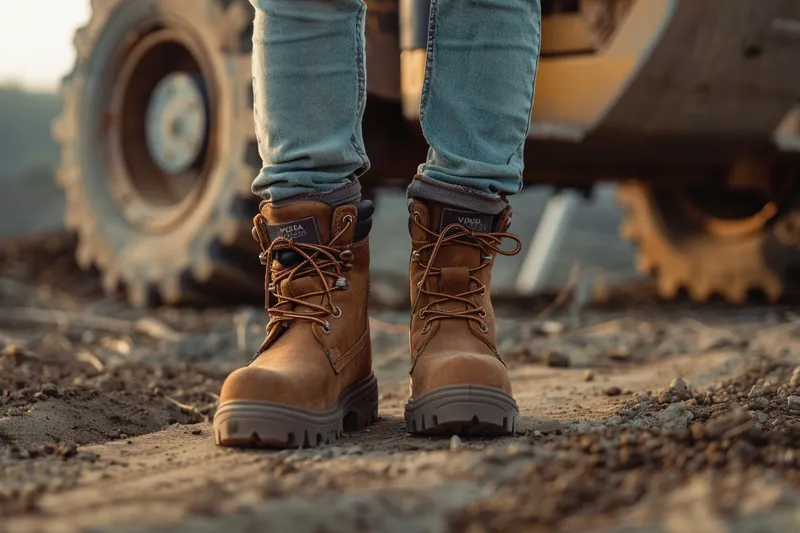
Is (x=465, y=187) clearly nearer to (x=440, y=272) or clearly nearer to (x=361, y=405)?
(x=440, y=272)

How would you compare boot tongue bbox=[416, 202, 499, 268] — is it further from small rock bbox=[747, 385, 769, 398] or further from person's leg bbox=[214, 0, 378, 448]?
small rock bbox=[747, 385, 769, 398]

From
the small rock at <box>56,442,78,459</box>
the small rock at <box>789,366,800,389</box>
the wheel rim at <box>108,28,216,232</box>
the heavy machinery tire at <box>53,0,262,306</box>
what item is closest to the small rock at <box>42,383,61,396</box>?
the small rock at <box>56,442,78,459</box>

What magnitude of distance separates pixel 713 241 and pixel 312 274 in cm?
289

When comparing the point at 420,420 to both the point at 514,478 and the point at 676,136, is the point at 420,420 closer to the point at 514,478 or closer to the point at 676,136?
the point at 514,478

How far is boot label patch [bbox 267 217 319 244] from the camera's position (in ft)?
4.80

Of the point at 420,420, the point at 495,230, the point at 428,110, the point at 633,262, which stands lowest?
the point at 420,420

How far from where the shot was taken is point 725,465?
3.55ft

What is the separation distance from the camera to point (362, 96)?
59.1 inches

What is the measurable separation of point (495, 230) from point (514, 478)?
576 mm

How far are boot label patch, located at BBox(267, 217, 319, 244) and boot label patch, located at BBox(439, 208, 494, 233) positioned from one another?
197mm

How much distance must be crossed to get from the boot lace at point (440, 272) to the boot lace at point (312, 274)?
119 mm

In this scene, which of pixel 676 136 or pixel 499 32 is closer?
pixel 499 32

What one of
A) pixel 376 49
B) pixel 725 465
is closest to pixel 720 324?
pixel 376 49

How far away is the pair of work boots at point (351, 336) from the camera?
1361 mm
